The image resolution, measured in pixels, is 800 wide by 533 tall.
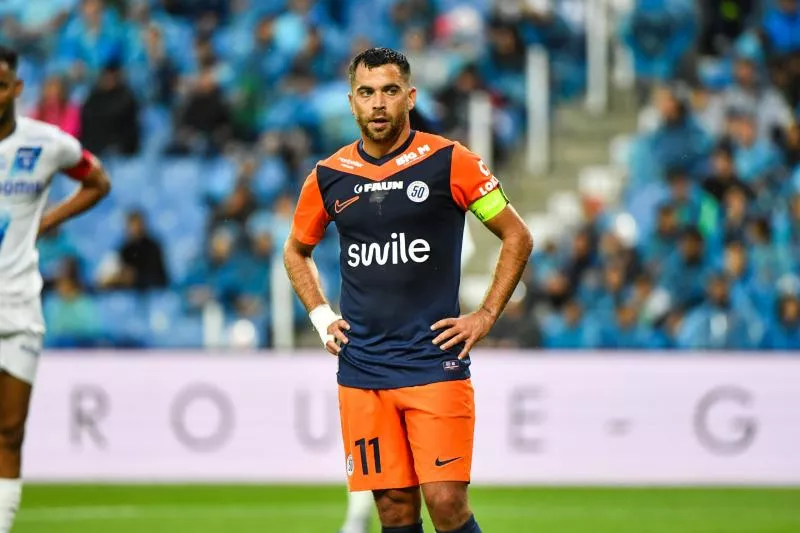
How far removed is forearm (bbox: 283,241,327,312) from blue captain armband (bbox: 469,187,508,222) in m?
0.74

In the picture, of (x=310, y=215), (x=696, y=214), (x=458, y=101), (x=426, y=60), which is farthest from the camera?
(x=426, y=60)

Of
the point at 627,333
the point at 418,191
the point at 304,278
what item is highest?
the point at 418,191

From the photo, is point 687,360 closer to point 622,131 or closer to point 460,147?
point 622,131

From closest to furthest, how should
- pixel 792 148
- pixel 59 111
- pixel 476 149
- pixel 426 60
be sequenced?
pixel 792 148, pixel 476 149, pixel 59 111, pixel 426 60

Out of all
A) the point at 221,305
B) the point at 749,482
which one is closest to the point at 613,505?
the point at 749,482

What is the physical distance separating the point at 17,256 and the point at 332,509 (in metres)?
4.54

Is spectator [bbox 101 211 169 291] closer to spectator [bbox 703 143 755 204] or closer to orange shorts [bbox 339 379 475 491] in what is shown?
spectator [bbox 703 143 755 204]

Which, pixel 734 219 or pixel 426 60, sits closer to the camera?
pixel 734 219

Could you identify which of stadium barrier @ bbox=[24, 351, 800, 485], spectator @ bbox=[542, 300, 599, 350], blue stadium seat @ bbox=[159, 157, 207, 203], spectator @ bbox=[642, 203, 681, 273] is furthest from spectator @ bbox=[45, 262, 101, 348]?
spectator @ bbox=[642, 203, 681, 273]

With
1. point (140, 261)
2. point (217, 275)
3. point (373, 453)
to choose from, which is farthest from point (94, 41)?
point (373, 453)

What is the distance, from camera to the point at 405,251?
219 inches

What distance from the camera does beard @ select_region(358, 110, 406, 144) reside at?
5.57 m

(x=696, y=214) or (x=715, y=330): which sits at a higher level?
(x=696, y=214)

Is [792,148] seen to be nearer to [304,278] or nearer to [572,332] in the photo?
[572,332]
